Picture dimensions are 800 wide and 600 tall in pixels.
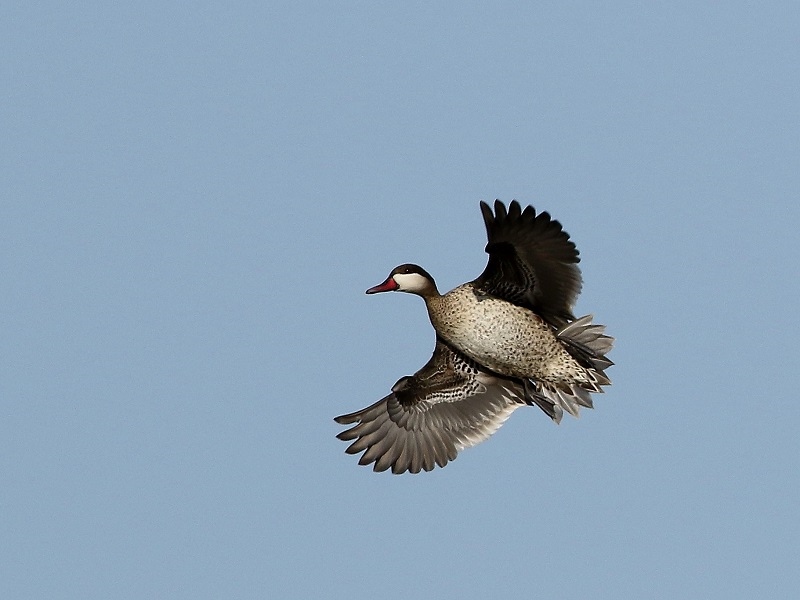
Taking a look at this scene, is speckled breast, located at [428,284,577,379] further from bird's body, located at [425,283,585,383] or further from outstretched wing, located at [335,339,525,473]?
outstretched wing, located at [335,339,525,473]

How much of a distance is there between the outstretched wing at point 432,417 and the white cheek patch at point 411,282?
2.39 ft

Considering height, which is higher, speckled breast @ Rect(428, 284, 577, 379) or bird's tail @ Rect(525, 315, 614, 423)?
speckled breast @ Rect(428, 284, 577, 379)


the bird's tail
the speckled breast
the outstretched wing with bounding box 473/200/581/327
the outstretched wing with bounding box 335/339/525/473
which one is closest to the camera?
the outstretched wing with bounding box 473/200/581/327

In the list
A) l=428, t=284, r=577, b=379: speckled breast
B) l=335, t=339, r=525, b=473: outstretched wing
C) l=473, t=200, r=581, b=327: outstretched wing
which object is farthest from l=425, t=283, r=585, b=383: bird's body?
l=335, t=339, r=525, b=473: outstretched wing

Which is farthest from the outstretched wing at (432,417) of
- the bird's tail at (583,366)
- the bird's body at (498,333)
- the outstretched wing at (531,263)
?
the outstretched wing at (531,263)

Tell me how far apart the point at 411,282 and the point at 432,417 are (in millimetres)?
1352

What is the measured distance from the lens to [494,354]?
11336mm

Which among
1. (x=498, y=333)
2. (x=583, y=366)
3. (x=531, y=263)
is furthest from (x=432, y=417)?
(x=531, y=263)

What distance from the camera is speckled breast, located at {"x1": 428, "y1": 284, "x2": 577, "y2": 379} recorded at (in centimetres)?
1121

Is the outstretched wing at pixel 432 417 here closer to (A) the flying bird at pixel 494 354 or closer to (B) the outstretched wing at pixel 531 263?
(A) the flying bird at pixel 494 354

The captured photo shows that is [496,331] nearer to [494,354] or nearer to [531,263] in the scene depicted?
[494,354]

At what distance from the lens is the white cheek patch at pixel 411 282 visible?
11461 mm

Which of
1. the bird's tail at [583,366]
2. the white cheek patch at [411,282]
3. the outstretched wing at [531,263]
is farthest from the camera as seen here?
the white cheek patch at [411,282]

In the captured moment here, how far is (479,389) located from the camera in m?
12.0
